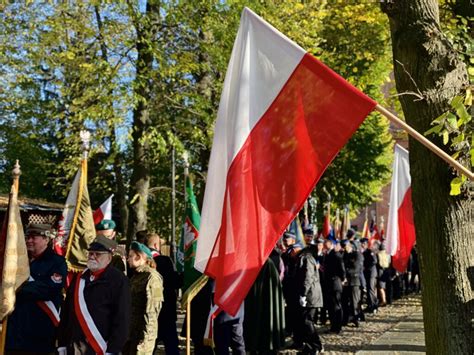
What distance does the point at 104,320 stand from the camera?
6871mm

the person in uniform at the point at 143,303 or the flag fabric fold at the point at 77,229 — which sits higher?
the flag fabric fold at the point at 77,229

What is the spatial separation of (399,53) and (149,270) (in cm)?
419

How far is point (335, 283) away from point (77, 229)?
6397mm

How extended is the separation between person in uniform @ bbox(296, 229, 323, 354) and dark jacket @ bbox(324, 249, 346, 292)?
3358 millimetres

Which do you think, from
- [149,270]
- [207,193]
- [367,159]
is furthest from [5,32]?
[367,159]

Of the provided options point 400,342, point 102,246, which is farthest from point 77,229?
point 400,342

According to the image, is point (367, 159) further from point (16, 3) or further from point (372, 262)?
point (16, 3)

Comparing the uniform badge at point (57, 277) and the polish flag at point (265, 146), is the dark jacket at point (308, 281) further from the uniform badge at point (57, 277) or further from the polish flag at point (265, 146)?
the polish flag at point (265, 146)

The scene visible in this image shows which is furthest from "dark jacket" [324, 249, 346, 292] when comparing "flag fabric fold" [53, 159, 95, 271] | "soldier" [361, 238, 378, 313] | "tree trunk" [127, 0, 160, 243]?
Answer: "flag fabric fold" [53, 159, 95, 271]

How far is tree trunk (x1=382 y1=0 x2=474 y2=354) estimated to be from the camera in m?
5.66

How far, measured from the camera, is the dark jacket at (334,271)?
16000 millimetres

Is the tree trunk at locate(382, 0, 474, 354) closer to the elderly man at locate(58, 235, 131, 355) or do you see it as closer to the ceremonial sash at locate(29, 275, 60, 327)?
the elderly man at locate(58, 235, 131, 355)

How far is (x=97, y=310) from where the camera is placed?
6840mm

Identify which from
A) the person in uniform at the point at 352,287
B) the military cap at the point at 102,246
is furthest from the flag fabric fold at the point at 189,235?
the person in uniform at the point at 352,287
